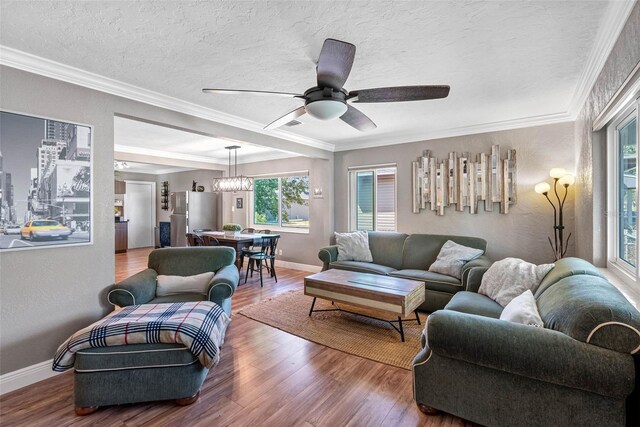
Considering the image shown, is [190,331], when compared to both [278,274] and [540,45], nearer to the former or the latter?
[540,45]

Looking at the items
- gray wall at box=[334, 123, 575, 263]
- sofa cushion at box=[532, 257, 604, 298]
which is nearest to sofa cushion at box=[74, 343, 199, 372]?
sofa cushion at box=[532, 257, 604, 298]

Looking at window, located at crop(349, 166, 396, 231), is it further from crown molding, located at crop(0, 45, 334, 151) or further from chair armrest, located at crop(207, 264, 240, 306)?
chair armrest, located at crop(207, 264, 240, 306)

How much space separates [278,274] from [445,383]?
424 centimetres

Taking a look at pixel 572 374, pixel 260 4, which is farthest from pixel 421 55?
pixel 572 374

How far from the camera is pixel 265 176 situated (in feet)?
22.4

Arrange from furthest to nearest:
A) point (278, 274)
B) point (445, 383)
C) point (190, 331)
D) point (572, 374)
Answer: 1. point (278, 274)
2. point (190, 331)
3. point (445, 383)
4. point (572, 374)

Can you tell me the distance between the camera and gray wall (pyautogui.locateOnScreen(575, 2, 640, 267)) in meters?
1.67

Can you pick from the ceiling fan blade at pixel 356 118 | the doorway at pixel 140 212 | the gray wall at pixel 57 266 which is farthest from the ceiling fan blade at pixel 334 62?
the doorway at pixel 140 212

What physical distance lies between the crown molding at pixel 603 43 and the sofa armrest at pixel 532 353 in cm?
179

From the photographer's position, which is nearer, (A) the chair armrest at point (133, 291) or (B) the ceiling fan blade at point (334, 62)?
(B) the ceiling fan blade at point (334, 62)

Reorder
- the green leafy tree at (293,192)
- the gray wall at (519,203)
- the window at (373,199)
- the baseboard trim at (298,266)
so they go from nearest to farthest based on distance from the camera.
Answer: the gray wall at (519,203) < the window at (373,199) < the baseboard trim at (298,266) < the green leafy tree at (293,192)

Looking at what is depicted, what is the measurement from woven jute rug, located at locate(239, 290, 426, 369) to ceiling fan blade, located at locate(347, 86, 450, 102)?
2.10m

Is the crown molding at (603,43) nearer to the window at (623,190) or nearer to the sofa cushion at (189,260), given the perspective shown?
the window at (623,190)

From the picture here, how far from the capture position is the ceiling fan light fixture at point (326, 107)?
6.88ft
